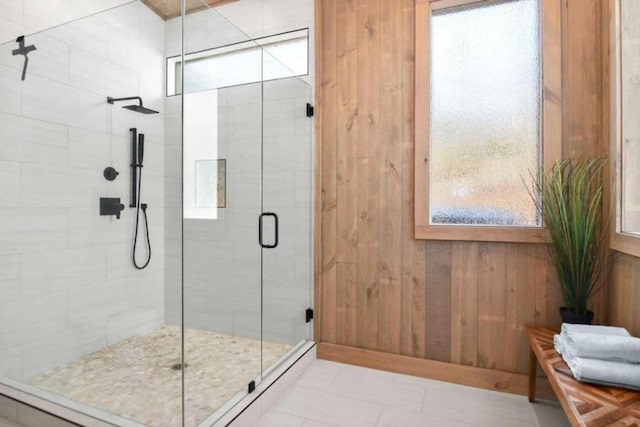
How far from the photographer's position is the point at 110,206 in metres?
2.07

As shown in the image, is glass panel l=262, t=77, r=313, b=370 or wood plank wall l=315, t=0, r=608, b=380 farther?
glass panel l=262, t=77, r=313, b=370

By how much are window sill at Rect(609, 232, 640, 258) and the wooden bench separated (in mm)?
589

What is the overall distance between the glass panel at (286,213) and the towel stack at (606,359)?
62.5 inches

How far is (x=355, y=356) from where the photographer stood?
94.5 inches

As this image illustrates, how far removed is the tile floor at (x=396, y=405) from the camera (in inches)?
69.4

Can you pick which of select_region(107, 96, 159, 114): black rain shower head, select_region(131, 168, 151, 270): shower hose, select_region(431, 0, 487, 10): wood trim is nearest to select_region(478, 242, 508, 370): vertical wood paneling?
select_region(431, 0, 487, 10): wood trim

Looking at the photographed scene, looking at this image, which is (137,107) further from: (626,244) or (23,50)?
(626,244)

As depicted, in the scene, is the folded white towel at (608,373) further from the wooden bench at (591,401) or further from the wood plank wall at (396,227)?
the wood plank wall at (396,227)

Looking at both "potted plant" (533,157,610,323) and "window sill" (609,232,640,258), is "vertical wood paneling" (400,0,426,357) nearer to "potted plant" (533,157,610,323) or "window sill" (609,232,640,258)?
"potted plant" (533,157,610,323)

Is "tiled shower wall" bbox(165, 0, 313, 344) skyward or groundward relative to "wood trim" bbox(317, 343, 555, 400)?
skyward

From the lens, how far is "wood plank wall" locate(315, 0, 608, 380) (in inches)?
76.1

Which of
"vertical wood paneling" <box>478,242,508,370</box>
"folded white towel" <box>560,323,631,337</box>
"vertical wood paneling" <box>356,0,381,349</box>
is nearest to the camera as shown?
"folded white towel" <box>560,323,631,337</box>

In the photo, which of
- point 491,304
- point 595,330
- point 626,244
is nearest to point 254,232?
point 491,304

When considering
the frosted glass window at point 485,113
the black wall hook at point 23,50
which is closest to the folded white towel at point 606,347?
the frosted glass window at point 485,113
